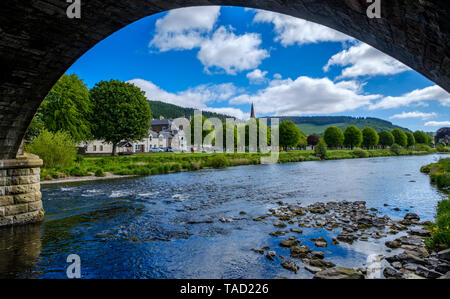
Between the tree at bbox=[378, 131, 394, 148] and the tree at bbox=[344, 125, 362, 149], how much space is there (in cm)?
2181

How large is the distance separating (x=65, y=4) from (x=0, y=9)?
127 cm

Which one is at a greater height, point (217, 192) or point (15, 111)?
point (15, 111)

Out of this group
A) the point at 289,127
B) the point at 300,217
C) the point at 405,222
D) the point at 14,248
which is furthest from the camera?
the point at 289,127

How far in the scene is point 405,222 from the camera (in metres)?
10.2

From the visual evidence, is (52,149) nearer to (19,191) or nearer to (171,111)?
(19,191)

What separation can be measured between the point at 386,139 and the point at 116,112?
11048 centimetres

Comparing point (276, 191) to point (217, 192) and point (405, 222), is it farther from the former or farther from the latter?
point (405, 222)

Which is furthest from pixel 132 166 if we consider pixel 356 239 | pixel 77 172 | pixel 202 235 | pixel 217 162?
pixel 356 239

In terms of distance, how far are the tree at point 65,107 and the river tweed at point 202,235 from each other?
2055 cm

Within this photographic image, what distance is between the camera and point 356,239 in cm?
855

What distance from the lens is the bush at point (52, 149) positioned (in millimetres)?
23688

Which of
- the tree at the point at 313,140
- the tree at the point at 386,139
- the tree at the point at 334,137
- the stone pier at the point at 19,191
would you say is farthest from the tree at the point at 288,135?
the stone pier at the point at 19,191

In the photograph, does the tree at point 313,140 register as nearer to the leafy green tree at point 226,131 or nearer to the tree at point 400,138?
the tree at point 400,138
